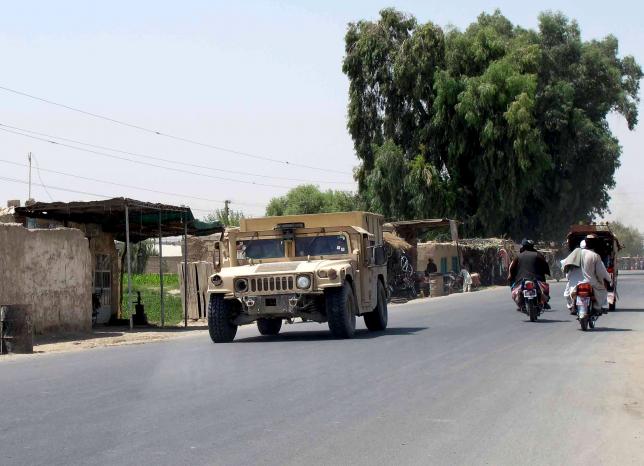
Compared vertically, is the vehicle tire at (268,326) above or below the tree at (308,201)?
below

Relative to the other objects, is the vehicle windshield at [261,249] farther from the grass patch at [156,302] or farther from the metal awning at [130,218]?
the grass patch at [156,302]

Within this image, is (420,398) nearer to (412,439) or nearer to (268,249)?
(412,439)

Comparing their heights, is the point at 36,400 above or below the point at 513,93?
below

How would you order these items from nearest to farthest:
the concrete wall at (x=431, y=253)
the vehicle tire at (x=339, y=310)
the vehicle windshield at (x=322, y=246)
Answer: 1. the vehicle tire at (x=339, y=310)
2. the vehicle windshield at (x=322, y=246)
3. the concrete wall at (x=431, y=253)

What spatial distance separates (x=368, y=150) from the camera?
6178cm

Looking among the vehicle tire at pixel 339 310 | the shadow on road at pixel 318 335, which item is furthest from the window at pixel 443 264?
the vehicle tire at pixel 339 310

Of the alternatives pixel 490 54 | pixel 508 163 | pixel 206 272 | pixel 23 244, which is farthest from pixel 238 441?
pixel 490 54

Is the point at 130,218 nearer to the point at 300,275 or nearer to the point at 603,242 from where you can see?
the point at 300,275

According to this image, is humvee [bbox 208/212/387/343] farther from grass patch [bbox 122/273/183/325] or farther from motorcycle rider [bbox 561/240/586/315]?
grass patch [bbox 122/273/183/325]

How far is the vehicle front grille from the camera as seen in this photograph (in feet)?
58.1

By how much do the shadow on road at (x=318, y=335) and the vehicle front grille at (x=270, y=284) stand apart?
102 centimetres

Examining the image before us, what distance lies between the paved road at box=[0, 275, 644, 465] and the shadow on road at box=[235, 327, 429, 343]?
1.62 meters

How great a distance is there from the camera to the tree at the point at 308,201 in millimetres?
110125

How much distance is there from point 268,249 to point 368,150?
4290 cm
